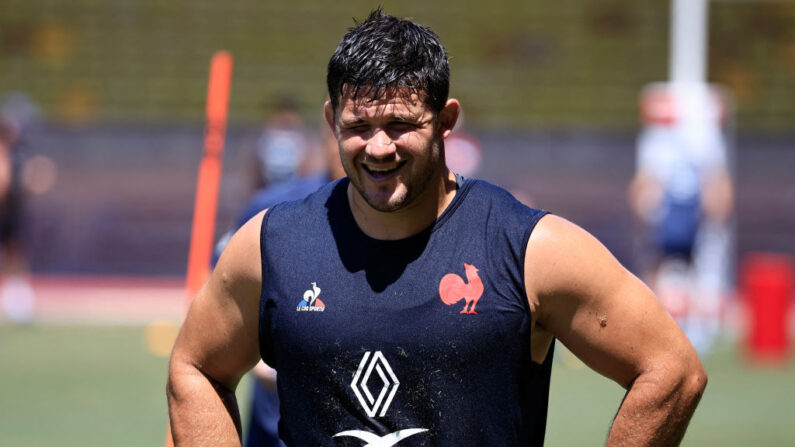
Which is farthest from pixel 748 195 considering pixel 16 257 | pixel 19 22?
pixel 19 22

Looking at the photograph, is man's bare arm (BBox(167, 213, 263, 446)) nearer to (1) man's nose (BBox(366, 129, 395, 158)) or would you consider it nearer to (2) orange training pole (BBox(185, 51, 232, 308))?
(1) man's nose (BBox(366, 129, 395, 158))

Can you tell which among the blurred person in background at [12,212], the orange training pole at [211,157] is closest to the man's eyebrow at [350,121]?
A: the orange training pole at [211,157]

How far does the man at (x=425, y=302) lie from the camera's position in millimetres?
2957

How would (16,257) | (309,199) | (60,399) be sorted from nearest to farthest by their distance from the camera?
1. (309,199)
2. (60,399)
3. (16,257)

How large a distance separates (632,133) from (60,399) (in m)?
11.6

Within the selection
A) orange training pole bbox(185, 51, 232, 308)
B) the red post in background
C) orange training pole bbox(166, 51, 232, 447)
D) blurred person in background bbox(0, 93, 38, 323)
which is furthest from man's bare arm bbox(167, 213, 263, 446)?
blurred person in background bbox(0, 93, 38, 323)

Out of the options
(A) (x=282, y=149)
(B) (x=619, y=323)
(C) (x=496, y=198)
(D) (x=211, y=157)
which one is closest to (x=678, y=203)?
(A) (x=282, y=149)

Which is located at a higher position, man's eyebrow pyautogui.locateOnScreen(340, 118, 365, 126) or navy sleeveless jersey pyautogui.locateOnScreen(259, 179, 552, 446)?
man's eyebrow pyautogui.locateOnScreen(340, 118, 365, 126)

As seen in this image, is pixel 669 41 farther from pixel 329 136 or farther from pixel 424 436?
pixel 424 436

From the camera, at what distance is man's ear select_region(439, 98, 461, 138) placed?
309cm

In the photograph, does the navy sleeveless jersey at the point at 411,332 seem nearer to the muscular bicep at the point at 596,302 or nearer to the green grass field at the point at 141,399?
the muscular bicep at the point at 596,302

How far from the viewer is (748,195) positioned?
18.1m

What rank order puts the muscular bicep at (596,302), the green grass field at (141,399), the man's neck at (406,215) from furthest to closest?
the green grass field at (141,399) → the man's neck at (406,215) → the muscular bicep at (596,302)

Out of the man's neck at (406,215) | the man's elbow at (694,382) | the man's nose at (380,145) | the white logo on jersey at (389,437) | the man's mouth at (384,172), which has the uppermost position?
the man's nose at (380,145)
